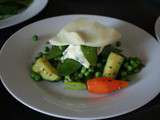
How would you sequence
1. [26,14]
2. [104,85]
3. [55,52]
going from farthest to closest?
[26,14] → [55,52] → [104,85]

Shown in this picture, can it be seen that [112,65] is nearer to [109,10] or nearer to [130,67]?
[130,67]

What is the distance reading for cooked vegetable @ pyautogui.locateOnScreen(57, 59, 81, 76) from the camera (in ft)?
3.62

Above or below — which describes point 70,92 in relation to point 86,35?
below

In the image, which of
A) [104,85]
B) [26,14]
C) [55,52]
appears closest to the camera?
[104,85]

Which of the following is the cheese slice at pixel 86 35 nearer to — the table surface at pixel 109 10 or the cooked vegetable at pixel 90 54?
the cooked vegetable at pixel 90 54

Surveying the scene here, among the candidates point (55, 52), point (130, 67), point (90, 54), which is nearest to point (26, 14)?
point (55, 52)

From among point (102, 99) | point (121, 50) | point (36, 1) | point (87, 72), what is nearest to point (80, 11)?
point (36, 1)

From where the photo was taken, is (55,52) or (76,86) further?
(55,52)

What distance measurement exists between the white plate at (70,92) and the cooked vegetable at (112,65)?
63mm

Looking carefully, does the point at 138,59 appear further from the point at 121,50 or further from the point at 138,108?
the point at 138,108

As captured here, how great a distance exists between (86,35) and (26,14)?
0.35 metres

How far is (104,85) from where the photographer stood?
104 centimetres

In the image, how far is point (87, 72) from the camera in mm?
1100

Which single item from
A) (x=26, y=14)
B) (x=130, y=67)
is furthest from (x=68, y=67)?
(x=26, y=14)
